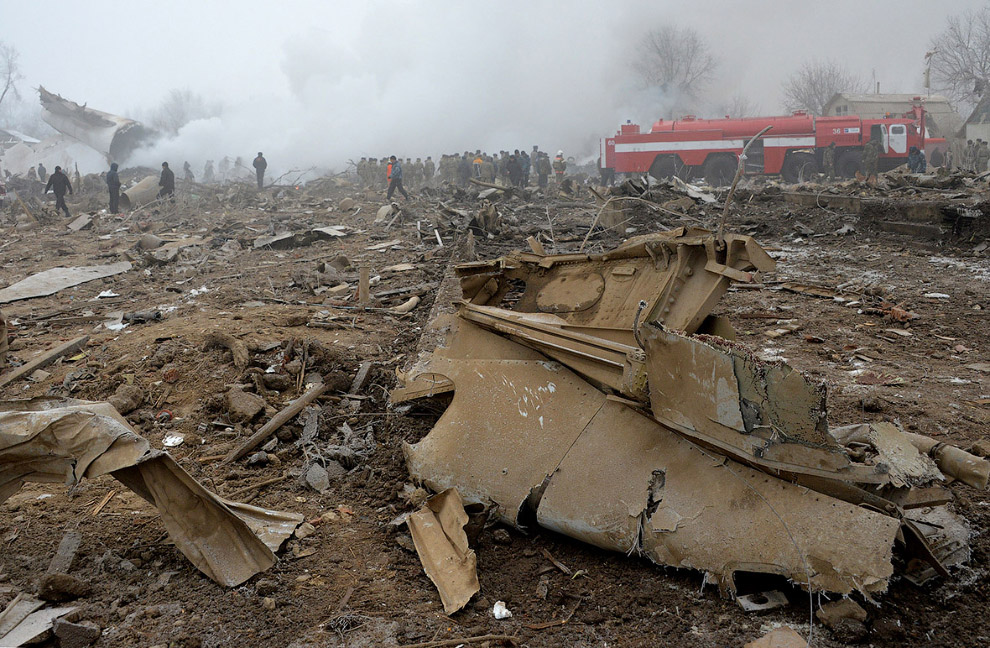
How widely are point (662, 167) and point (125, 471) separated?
72.2 ft

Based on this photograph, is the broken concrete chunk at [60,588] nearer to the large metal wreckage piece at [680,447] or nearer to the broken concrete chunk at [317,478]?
the broken concrete chunk at [317,478]

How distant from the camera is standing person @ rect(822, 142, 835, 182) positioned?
21281 mm

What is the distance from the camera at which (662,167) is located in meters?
22.6

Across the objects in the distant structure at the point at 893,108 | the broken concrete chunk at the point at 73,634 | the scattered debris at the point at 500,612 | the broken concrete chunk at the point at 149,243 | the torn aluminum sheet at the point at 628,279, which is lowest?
the scattered debris at the point at 500,612

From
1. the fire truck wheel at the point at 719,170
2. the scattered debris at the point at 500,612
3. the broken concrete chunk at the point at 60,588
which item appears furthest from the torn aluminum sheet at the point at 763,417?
the fire truck wheel at the point at 719,170

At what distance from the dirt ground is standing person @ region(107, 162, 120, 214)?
938cm

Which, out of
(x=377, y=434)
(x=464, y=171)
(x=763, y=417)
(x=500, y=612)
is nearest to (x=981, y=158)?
(x=464, y=171)

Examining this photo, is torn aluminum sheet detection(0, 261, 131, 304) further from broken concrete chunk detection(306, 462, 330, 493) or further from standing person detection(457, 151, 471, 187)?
standing person detection(457, 151, 471, 187)

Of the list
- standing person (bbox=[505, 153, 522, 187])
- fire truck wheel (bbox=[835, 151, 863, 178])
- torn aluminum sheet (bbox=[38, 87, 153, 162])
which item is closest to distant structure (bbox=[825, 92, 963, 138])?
fire truck wheel (bbox=[835, 151, 863, 178])

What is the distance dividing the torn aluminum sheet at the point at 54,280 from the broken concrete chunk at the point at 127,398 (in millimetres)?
5750

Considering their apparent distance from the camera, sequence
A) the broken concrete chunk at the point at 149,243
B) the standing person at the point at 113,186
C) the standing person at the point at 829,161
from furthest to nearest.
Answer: the standing person at the point at 829,161, the standing person at the point at 113,186, the broken concrete chunk at the point at 149,243

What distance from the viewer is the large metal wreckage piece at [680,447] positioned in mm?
2285

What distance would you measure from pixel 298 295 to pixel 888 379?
6448 mm

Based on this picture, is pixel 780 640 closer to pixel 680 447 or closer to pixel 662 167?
pixel 680 447
